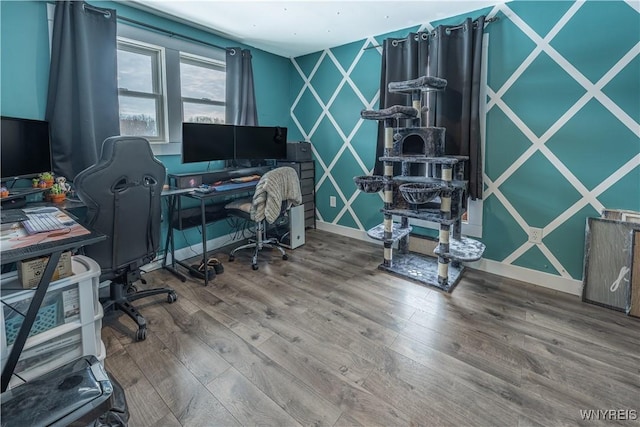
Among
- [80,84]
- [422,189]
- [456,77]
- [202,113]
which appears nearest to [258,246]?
[202,113]

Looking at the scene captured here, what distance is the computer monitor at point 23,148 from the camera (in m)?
1.77

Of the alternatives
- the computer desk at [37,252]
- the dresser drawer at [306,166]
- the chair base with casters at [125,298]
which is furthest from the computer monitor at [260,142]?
the computer desk at [37,252]

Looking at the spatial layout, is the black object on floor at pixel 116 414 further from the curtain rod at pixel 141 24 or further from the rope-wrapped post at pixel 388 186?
the curtain rod at pixel 141 24

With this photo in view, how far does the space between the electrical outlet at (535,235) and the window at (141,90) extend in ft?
10.7

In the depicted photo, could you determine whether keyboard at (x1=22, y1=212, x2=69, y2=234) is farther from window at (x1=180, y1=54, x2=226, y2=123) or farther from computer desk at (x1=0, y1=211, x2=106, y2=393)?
window at (x1=180, y1=54, x2=226, y2=123)

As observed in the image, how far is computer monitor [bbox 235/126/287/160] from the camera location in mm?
3307

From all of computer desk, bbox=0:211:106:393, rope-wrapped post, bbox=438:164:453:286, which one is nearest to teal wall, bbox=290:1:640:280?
rope-wrapped post, bbox=438:164:453:286

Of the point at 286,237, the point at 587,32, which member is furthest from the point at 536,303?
the point at 286,237

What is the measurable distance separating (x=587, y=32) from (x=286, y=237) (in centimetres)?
296

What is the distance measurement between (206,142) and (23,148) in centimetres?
134

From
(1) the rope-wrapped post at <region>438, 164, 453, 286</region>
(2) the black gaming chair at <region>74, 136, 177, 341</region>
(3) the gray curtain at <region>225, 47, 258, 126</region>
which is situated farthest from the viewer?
(3) the gray curtain at <region>225, 47, 258, 126</region>

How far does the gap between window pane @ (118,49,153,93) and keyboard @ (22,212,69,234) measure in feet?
4.99

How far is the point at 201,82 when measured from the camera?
3188mm

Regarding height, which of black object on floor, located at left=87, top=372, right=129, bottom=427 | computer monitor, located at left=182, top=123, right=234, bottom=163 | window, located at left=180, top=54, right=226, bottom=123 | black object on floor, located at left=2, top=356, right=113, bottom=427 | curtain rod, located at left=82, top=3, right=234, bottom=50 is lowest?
black object on floor, located at left=87, top=372, right=129, bottom=427
